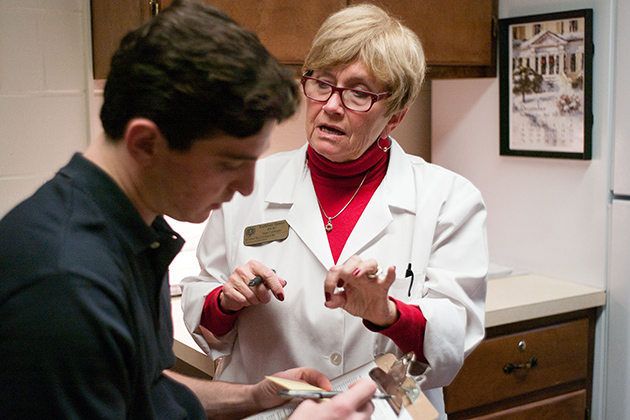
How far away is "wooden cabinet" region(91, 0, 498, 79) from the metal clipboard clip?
1.14 meters

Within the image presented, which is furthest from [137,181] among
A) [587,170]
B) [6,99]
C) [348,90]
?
[587,170]

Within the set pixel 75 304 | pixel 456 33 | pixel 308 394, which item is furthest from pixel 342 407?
pixel 456 33

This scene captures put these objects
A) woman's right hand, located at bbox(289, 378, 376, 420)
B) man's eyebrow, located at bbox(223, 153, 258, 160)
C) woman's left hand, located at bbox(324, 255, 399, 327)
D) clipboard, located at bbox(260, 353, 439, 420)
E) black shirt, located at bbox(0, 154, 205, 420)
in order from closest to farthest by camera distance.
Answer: black shirt, located at bbox(0, 154, 205, 420) → man's eyebrow, located at bbox(223, 153, 258, 160) → woman's right hand, located at bbox(289, 378, 376, 420) → clipboard, located at bbox(260, 353, 439, 420) → woman's left hand, located at bbox(324, 255, 399, 327)

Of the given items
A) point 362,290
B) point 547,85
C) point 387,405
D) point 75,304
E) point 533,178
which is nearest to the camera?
point 75,304

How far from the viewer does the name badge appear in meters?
1.46

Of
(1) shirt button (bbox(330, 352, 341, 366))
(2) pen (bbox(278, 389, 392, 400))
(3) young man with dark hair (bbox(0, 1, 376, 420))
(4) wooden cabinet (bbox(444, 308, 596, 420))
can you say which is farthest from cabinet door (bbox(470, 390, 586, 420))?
(3) young man with dark hair (bbox(0, 1, 376, 420))

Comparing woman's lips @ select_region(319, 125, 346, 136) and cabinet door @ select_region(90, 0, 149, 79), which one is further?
cabinet door @ select_region(90, 0, 149, 79)

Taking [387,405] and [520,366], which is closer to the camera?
[387,405]

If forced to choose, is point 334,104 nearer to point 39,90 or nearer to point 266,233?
point 266,233

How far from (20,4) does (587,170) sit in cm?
192

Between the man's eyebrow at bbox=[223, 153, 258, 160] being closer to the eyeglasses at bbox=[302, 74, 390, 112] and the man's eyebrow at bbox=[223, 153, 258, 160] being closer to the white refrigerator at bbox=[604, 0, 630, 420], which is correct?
the eyeglasses at bbox=[302, 74, 390, 112]

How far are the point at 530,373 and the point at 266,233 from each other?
1065 mm

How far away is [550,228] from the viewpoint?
222 cm

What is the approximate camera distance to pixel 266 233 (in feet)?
4.84
